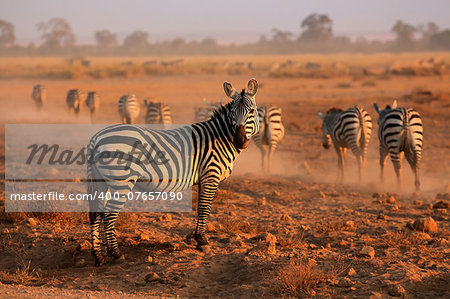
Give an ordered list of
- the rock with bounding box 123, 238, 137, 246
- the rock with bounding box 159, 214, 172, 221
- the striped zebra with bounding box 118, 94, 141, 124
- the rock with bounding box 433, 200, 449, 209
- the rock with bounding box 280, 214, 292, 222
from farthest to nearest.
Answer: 1. the striped zebra with bounding box 118, 94, 141, 124
2. the rock with bounding box 433, 200, 449, 209
3. the rock with bounding box 280, 214, 292, 222
4. the rock with bounding box 159, 214, 172, 221
5. the rock with bounding box 123, 238, 137, 246

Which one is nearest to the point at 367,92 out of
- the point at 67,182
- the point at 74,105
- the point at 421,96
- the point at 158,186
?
the point at 421,96

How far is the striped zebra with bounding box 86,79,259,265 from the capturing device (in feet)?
19.7

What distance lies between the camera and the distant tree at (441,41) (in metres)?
110

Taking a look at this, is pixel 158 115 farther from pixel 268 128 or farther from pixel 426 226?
pixel 426 226

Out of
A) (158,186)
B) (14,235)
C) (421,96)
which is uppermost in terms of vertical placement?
(421,96)

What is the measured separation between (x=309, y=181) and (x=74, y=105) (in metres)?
14.3

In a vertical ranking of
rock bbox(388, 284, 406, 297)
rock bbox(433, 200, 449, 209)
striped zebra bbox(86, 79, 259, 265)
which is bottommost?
rock bbox(388, 284, 406, 297)

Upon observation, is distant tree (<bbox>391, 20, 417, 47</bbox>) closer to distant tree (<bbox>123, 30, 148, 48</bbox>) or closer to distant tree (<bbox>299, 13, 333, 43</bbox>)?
distant tree (<bbox>299, 13, 333, 43</bbox>)

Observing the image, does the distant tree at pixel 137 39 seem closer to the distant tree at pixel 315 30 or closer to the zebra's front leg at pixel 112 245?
the distant tree at pixel 315 30

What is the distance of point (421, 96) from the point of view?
83.7 feet

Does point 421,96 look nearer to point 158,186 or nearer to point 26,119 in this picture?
point 26,119

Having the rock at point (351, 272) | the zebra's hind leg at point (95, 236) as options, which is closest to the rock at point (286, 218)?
the rock at point (351, 272)

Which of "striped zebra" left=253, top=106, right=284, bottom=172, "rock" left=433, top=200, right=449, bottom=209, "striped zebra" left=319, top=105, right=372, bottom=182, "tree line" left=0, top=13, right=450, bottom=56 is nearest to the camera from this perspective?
"rock" left=433, top=200, right=449, bottom=209

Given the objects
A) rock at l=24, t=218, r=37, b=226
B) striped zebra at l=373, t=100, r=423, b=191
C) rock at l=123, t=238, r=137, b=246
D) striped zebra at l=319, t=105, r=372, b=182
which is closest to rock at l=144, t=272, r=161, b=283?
rock at l=123, t=238, r=137, b=246
